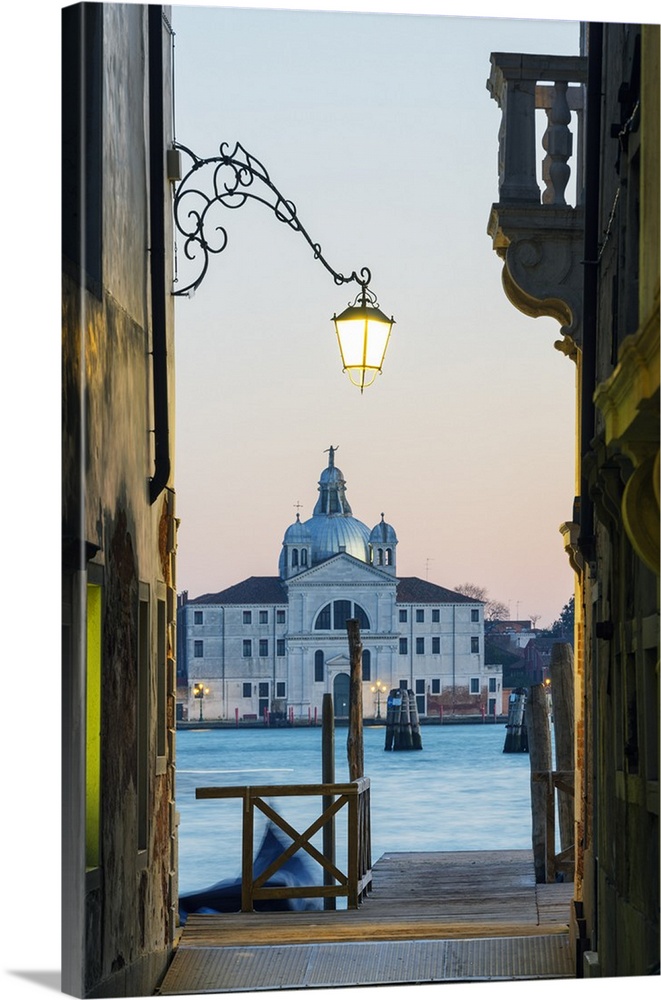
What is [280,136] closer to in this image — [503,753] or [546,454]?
[546,454]

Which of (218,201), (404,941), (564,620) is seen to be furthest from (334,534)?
(404,941)

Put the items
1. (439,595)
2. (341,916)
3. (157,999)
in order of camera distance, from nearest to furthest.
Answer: (157,999)
(439,595)
(341,916)

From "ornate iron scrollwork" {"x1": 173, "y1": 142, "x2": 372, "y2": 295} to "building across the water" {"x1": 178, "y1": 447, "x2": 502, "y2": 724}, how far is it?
0.76 metres

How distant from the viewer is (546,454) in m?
6.03

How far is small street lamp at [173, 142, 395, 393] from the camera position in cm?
593

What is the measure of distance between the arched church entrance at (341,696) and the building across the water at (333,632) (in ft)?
0.04

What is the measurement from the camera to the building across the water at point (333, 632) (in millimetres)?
5914

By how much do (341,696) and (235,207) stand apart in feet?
5.58

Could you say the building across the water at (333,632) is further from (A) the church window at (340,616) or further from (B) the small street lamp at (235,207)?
(B) the small street lamp at (235,207)

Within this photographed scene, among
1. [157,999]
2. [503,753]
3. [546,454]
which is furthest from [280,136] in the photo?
[157,999]

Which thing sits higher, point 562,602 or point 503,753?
point 562,602

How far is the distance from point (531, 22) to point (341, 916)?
3.50 metres

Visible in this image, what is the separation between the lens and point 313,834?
7.51 metres

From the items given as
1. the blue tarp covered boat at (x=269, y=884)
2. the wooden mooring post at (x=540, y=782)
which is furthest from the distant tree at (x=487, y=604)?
the blue tarp covered boat at (x=269, y=884)
